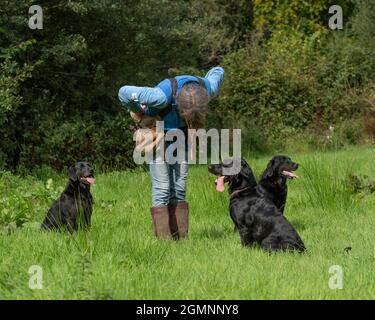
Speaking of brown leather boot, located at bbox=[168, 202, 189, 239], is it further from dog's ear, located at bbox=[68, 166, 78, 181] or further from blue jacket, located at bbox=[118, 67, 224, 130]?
dog's ear, located at bbox=[68, 166, 78, 181]

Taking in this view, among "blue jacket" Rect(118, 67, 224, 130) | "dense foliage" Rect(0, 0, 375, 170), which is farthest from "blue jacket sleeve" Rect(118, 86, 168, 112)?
"dense foliage" Rect(0, 0, 375, 170)

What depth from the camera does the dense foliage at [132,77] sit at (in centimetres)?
1415

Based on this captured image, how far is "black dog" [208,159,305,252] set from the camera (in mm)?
6285

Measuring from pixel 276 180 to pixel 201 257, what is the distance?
2.04 metres

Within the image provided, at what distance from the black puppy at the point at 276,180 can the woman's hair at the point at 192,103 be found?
1.44 metres

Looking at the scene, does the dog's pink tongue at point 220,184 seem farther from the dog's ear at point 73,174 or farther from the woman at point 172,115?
the dog's ear at point 73,174

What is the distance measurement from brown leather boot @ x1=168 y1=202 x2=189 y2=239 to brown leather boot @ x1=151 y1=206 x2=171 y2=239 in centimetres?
12

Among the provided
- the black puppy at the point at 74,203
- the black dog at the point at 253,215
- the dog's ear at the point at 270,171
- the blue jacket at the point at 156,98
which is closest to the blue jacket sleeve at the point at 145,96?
the blue jacket at the point at 156,98

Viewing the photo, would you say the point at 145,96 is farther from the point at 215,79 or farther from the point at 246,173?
the point at 246,173

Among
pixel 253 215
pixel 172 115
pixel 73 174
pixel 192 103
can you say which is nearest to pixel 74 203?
pixel 73 174

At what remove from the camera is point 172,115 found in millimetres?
6773

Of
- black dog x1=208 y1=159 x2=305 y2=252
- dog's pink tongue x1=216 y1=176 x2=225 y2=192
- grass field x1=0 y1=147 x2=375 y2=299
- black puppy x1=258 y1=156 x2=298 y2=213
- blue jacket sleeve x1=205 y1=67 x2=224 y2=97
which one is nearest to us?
grass field x1=0 y1=147 x2=375 y2=299
